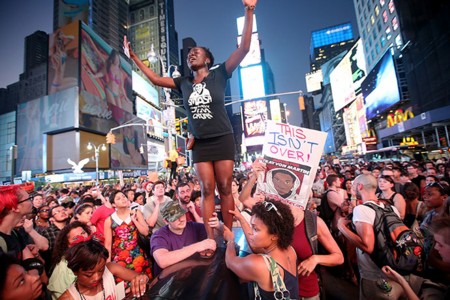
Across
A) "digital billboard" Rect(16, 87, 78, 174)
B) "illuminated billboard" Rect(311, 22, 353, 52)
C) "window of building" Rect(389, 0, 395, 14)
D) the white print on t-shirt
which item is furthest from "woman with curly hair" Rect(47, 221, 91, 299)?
"illuminated billboard" Rect(311, 22, 353, 52)

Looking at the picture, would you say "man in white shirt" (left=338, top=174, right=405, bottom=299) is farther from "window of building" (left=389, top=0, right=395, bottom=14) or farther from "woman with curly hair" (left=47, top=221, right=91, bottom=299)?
Answer: "window of building" (left=389, top=0, right=395, bottom=14)

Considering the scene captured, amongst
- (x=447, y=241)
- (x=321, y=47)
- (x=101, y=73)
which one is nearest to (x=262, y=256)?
(x=447, y=241)

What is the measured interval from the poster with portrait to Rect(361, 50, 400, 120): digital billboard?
1706 inches

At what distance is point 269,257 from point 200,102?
174 centimetres

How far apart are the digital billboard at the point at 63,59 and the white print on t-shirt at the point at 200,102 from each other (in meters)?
47.1

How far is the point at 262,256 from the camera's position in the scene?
6.38 feet

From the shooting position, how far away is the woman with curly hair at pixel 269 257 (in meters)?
1.88

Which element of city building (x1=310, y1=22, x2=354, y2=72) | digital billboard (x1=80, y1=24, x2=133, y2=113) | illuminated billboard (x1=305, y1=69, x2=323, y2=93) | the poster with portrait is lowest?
the poster with portrait

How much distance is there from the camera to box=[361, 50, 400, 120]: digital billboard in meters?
38.3

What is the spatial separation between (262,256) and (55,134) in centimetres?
5040

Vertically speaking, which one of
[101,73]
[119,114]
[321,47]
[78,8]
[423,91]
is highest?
[321,47]

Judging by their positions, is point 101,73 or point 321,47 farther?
point 321,47

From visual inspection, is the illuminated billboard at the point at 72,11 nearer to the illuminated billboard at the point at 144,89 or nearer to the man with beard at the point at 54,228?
the illuminated billboard at the point at 144,89

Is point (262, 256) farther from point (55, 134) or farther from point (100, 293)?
point (55, 134)
